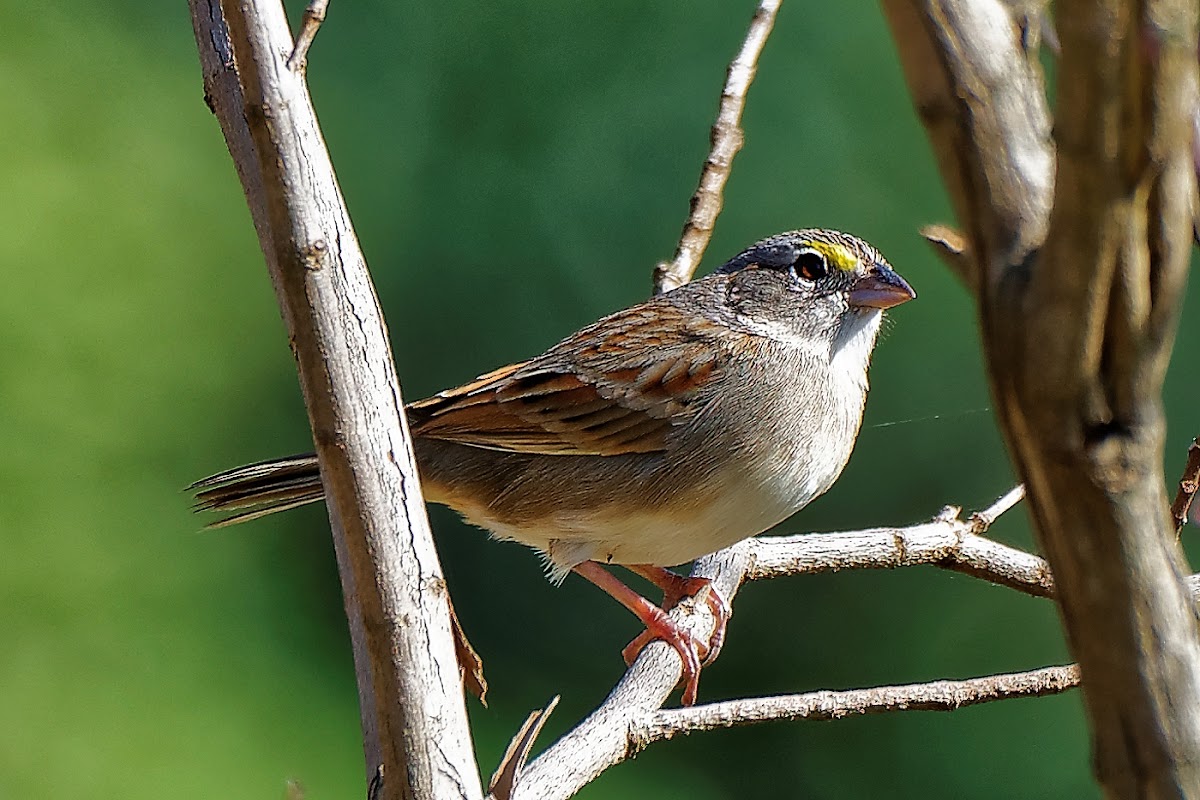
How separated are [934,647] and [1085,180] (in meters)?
3.86

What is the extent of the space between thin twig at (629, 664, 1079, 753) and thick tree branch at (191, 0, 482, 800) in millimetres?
778

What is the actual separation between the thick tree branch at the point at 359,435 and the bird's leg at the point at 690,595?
1.39 metres

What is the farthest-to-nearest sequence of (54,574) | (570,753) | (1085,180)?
(54,574), (570,753), (1085,180)

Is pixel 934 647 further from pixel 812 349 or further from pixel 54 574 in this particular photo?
pixel 54 574

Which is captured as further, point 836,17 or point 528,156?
point 528,156

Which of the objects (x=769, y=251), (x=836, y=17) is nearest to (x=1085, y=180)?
(x=769, y=251)

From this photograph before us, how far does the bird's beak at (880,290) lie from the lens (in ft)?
8.80

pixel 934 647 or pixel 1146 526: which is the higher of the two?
pixel 1146 526

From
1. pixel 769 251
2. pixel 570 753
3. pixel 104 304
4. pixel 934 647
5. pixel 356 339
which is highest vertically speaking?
pixel 104 304

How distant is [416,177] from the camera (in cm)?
450

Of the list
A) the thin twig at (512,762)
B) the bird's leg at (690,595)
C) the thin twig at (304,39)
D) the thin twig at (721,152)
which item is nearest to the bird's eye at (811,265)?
the thin twig at (721,152)

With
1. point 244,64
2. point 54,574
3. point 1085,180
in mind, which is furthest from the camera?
point 54,574

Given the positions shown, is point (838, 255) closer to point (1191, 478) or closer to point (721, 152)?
point (721, 152)

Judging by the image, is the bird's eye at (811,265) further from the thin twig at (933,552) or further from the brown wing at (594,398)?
the thin twig at (933,552)
